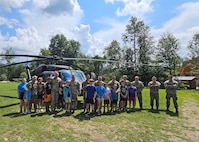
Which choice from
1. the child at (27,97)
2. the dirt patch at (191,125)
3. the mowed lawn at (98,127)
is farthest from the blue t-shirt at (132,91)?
the child at (27,97)

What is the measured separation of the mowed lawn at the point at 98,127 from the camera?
7.10 metres

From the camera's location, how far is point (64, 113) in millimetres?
9578

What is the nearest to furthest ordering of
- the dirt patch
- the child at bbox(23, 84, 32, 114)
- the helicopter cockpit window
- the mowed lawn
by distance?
1. the mowed lawn
2. the dirt patch
3. the child at bbox(23, 84, 32, 114)
4. the helicopter cockpit window

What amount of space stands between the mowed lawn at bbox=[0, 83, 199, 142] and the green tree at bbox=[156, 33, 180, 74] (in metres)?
37.4

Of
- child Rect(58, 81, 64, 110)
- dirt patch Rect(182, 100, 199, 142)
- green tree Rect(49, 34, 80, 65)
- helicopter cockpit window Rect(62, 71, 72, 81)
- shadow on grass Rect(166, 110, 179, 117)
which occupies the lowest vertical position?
dirt patch Rect(182, 100, 199, 142)

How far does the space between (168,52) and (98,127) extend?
41524mm

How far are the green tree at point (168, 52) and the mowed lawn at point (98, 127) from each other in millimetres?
37438

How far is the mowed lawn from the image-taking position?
7.10m

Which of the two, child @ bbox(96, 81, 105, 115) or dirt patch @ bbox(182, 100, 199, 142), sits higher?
child @ bbox(96, 81, 105, 115)

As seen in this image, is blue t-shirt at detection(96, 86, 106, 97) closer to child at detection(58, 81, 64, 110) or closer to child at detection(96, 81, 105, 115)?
child at detection(96, 81, 105, 115)

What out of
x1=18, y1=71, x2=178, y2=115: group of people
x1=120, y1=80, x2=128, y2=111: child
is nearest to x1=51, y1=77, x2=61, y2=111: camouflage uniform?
x1=18, y1=71, x2=178, y2=115: group of people

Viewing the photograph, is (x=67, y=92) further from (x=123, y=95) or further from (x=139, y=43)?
(x=139, y=43)

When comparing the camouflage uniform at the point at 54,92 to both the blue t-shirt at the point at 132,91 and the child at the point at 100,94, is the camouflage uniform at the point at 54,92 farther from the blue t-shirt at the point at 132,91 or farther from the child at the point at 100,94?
the blue t-shirt at the point at 132,91

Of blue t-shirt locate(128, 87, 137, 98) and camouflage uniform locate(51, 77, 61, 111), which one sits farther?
blue t-shirt locate(128, 87, 137, 98)
